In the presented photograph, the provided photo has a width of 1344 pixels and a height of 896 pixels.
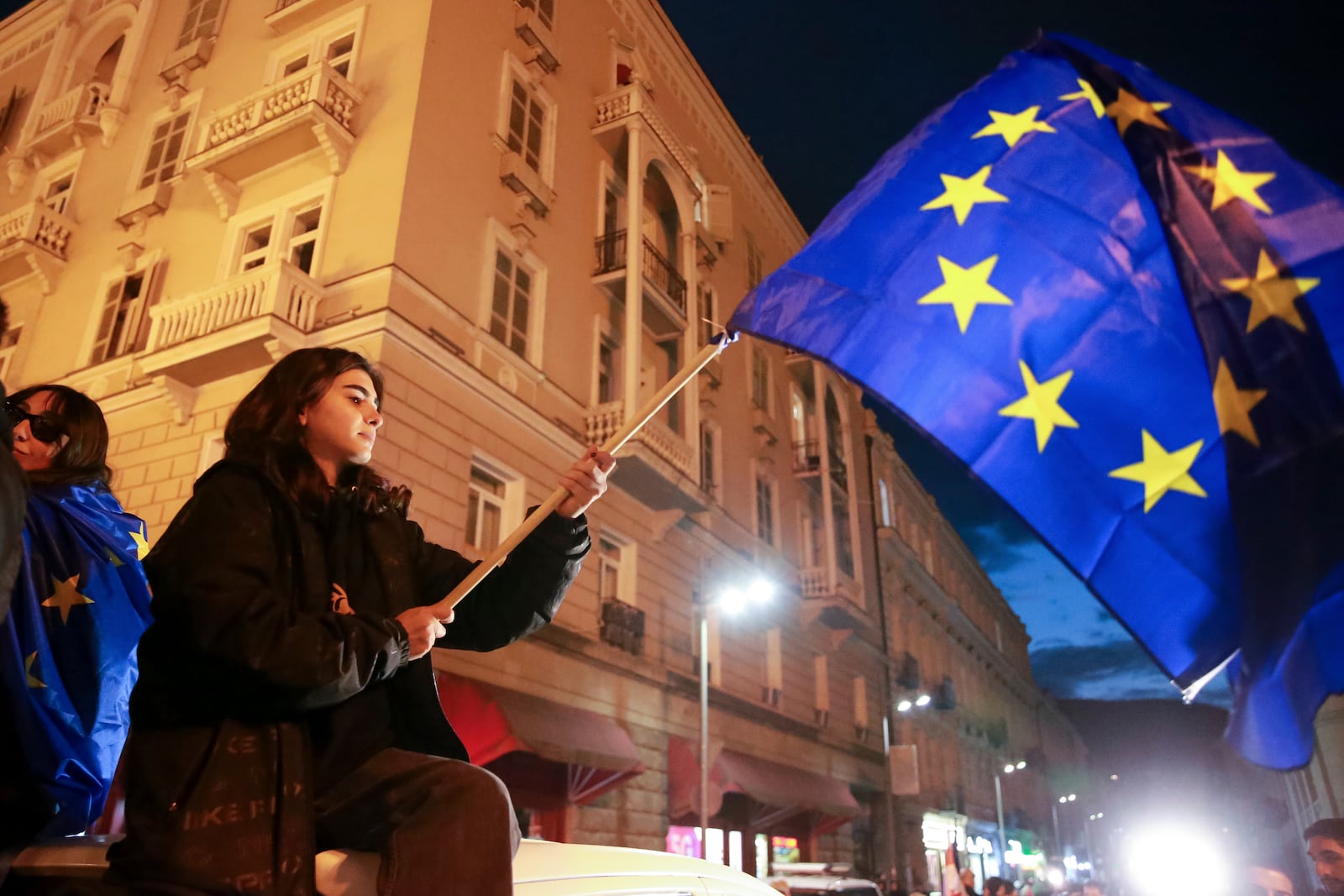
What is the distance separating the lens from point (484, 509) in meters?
13.8

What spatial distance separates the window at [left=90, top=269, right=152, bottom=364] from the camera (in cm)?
1470

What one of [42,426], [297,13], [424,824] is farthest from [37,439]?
[297,13]

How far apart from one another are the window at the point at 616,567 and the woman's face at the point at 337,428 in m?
13.2

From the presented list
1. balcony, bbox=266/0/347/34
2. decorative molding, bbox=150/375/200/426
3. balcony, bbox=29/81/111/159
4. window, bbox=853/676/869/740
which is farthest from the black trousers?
window, bbox=853/676/869/740

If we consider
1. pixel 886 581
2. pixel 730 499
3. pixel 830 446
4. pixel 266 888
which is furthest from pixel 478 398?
pixel 886 581

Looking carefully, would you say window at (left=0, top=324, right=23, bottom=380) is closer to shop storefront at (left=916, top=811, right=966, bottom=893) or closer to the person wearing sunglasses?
the person wearing sunglasses

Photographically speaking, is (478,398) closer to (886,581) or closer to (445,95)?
(445,95)

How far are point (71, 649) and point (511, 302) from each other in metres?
13.3

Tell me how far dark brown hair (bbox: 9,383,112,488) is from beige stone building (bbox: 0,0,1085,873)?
8927 millimetres

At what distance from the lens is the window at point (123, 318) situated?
14703 mm

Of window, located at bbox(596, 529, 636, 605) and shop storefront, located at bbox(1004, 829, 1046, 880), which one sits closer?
window, located at bbox(596, 529, 636, 605)

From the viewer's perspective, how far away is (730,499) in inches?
845

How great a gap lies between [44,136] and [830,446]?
21.6 meters

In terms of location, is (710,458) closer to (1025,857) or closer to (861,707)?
(861,707)
